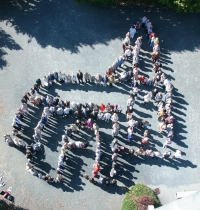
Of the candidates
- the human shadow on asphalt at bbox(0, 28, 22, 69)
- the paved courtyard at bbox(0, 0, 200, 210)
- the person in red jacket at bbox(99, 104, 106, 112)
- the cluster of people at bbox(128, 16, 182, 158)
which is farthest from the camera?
the human shadow on asphalt at bbox(0, 28, 22, 69)

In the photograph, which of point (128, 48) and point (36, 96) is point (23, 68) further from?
point (128, 48)

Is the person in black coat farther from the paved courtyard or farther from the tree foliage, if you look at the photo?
the tree foliage

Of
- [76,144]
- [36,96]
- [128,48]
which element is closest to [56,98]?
[36,96]

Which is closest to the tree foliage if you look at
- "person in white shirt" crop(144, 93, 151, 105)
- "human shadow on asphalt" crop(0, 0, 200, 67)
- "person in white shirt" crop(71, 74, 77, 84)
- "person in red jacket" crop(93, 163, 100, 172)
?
"human shadow on asphalt" crop(0, 0, 200, 67)

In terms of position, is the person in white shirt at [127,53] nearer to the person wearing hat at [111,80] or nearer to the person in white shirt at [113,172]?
the person wearing hat at [111,80]

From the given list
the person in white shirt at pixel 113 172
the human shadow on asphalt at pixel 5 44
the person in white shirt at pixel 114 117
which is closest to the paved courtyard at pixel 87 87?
the human shadow on asphalt at pixel 5 44

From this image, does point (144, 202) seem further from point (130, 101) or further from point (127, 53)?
point (127, 53)

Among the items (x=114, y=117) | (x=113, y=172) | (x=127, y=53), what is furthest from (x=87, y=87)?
(x=113, y=172)
